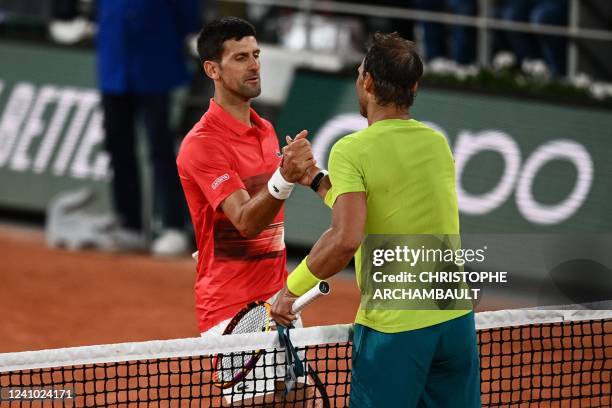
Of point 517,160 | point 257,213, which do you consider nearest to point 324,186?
→ point 257,213

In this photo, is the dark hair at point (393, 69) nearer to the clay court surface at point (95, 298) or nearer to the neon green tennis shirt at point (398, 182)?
the neon green tennis shirt at point (398, 182)

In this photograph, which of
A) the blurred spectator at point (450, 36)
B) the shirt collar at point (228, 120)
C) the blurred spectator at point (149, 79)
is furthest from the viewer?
the blurred spectator at point (450, 36)

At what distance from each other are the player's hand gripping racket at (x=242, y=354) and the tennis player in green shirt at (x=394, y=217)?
Answer: 60 cm

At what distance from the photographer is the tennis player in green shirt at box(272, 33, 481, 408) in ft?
16.6

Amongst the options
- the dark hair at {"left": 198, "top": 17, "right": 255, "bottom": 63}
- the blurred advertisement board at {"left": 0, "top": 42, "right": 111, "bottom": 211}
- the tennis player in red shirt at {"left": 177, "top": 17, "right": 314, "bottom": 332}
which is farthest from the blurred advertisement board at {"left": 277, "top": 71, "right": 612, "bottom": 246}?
the dark hair at {"left": 198, "top": 17, "right": 255, "bottom": 63}

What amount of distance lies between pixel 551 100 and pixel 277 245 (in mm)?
5716

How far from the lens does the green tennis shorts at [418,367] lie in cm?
515

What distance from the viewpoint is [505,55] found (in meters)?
13.3

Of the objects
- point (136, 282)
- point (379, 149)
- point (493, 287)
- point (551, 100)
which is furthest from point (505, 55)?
point (379, 149)

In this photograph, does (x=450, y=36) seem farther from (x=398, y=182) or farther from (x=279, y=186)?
(x=398, y=182)

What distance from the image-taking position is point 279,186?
5496 mm

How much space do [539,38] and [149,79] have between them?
385 cm

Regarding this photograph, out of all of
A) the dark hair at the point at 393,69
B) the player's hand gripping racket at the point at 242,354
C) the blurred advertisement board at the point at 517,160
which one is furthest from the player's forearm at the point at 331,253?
the blurred advertisement board at the point at 517,160

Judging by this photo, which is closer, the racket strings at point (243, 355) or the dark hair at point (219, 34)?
the racket strings at point (243, 355)
